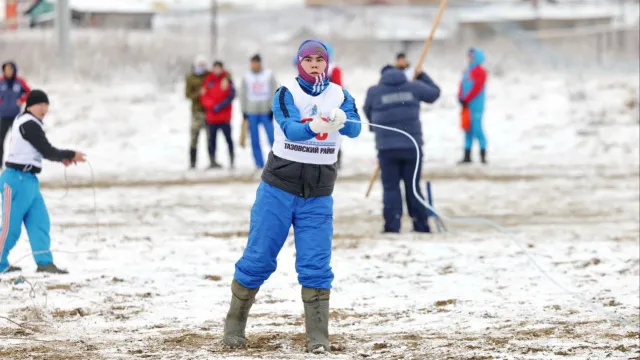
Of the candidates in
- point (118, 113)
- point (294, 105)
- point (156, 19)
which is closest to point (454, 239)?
point (294, 105)

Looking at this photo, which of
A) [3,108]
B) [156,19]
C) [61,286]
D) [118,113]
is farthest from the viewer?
[156,19]

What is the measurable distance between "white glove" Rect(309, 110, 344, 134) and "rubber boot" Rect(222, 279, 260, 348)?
1114 mm

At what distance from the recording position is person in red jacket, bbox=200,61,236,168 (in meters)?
17.0

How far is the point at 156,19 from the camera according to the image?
5928 cm

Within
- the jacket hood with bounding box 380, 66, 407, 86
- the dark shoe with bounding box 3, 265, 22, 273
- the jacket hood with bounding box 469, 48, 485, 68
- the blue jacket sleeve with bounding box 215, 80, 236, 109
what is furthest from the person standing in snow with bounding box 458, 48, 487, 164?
the dark shoe with bounding box 3, 265, 22, 273

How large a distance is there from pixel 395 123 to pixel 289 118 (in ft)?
16.0

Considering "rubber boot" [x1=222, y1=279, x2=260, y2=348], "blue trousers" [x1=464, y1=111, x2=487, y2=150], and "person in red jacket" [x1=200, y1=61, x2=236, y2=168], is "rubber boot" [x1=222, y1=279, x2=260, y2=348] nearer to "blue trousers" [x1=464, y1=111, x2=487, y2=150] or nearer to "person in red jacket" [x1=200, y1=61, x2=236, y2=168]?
"person in red jacket" [x1=200, y1=61, x2=236, y2=168]

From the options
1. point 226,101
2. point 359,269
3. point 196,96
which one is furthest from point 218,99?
point 359,269

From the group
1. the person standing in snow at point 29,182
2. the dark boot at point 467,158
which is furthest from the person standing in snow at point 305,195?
the dark boot at point 467,158

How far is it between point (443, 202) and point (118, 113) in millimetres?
11175

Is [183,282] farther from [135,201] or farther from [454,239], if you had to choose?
[135,201]

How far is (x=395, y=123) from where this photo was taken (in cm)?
1107

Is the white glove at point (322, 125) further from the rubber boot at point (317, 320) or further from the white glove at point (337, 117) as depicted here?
the rubber boot at point (317, 320)

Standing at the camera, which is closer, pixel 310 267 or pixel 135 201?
pixel 310 267
